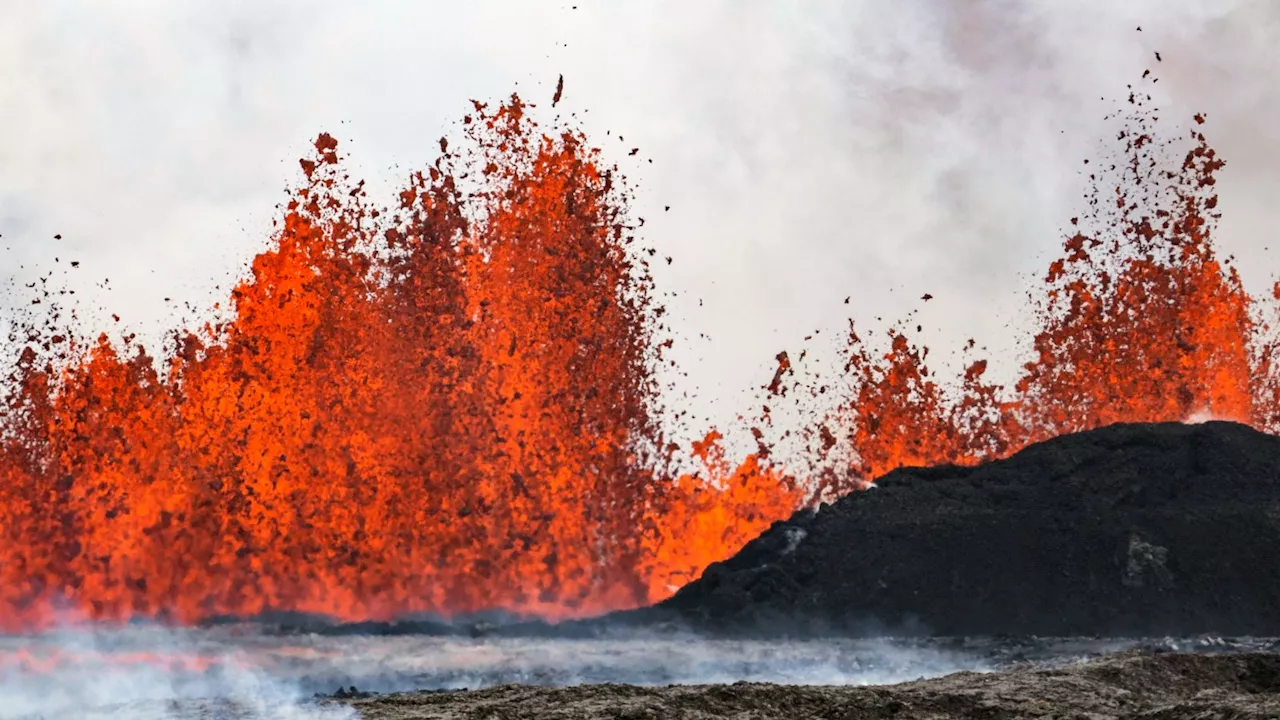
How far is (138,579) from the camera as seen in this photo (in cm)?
3316

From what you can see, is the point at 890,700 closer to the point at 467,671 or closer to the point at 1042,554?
the point at 467,671

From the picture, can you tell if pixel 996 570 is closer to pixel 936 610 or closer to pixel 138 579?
pixel 936 610

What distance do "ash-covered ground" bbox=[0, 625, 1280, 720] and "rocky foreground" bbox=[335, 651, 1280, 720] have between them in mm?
45

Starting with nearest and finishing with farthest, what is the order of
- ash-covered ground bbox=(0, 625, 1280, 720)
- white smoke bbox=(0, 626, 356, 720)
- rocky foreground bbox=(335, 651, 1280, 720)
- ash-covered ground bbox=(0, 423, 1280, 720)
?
rocky foreground bbox=(335, 651, 1280, 720) → white smoke bbox=(0, 626, 356, 720) → ash-covered ground bbox=(0, 625, 1280, 720) → ash-covered ground bbox=(0, 423, 1280, 720)

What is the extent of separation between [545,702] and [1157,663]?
8.40 meters

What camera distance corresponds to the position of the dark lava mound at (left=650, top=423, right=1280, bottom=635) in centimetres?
2459

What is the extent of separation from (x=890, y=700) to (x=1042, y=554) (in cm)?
1414

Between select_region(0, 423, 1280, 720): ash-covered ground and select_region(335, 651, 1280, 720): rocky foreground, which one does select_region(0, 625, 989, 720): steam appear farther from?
select_region(335, 651, 1280, 720): rocky foreground

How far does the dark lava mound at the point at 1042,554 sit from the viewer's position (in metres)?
24.6

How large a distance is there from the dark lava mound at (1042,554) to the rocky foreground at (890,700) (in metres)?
8.93

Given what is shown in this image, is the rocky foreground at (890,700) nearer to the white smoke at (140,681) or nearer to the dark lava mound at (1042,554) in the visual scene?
the white smoke at (140,681)

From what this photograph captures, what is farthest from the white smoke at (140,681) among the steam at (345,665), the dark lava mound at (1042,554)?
the dark lava mound at (1042,554)

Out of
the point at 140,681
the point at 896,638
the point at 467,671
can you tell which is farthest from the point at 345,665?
the point at 896,638

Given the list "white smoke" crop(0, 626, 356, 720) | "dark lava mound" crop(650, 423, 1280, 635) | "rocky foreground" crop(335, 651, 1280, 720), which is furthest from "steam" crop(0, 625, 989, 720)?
"dark lava mound" crop(650, 423, 1280, 635)
